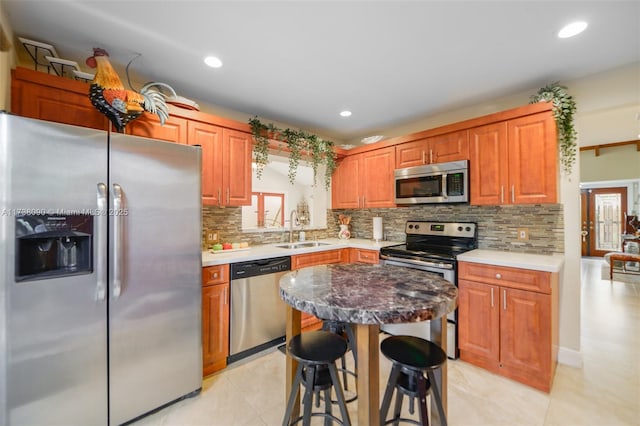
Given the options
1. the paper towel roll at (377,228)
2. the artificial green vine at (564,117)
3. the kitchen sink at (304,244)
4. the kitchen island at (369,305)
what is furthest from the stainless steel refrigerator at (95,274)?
the artificial green vine at (564,117)

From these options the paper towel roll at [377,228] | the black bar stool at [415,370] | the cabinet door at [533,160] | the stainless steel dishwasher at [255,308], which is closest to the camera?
the black bar stool at [415,370]

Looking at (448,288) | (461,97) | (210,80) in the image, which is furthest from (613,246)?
(210,80)

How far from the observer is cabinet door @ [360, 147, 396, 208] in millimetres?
3328

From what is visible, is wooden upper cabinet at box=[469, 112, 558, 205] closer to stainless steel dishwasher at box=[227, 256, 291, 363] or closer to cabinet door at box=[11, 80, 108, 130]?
stainless steel dishwasher at box=[227, 256, 291, 363]

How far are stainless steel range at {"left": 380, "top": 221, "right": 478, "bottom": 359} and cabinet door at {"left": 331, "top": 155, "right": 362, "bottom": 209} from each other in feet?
2.68

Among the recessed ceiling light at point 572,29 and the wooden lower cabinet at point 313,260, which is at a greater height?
the recessed ceiling light at point 572,29

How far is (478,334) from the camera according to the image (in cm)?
229

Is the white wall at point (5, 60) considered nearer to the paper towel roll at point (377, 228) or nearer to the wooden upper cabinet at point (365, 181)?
the wooden upper cabinet at point (365, 181)

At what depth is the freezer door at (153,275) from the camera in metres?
1.61

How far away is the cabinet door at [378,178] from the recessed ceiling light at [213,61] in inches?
82.5

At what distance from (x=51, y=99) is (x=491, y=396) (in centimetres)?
373

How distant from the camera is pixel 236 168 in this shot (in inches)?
106

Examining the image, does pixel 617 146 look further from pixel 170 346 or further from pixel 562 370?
pixel 170 346

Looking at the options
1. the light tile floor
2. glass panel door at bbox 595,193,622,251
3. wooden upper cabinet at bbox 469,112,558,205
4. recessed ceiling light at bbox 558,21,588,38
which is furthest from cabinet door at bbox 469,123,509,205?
glass panel door at bbox 595,193,622,251
